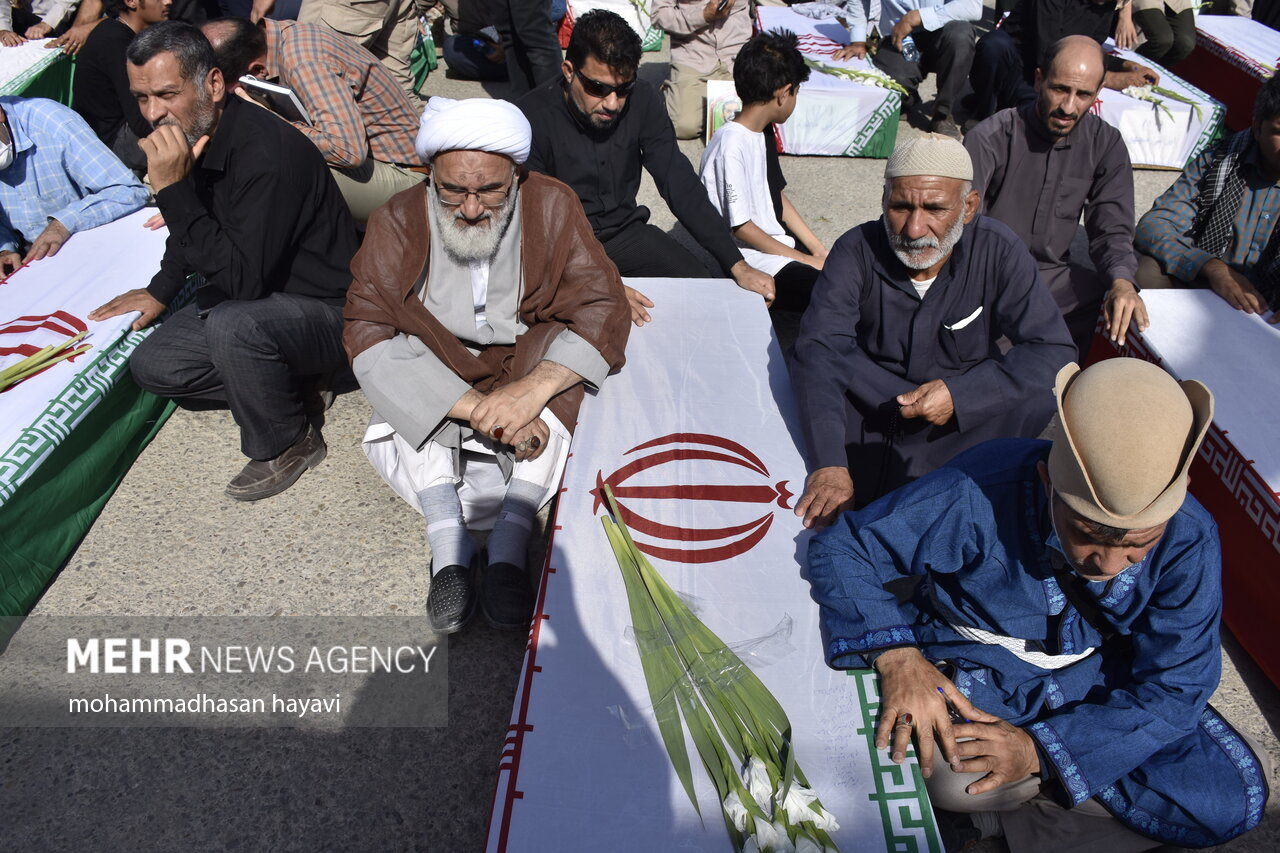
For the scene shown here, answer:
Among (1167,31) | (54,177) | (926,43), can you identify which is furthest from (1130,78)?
(54,177)

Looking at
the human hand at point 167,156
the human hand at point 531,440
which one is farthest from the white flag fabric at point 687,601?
the human hand at point 167,156

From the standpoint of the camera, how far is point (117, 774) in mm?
2521

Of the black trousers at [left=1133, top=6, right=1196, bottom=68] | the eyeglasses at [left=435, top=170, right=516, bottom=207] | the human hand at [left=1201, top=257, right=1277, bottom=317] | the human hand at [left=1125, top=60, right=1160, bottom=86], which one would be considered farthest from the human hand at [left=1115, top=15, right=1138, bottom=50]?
the eyeglasses at [left=435, top=170, right=516, bottom=207]

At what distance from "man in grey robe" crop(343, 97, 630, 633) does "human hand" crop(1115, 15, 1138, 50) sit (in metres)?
5.49

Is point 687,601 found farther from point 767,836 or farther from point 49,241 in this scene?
point 49,241

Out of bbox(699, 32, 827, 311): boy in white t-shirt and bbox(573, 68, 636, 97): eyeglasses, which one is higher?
bbox(573, 68, 636, 97): eyeglasses

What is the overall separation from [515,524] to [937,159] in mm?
1680

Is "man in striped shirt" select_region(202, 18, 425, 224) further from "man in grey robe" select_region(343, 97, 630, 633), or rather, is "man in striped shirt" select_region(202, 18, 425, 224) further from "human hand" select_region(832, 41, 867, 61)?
"human hand" select_region(832, 41, 867, 61)

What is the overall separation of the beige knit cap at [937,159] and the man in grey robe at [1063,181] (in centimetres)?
120

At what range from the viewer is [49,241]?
13.2ft

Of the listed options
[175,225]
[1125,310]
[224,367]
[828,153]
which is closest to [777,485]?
[1125,310]

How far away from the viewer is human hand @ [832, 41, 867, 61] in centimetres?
668

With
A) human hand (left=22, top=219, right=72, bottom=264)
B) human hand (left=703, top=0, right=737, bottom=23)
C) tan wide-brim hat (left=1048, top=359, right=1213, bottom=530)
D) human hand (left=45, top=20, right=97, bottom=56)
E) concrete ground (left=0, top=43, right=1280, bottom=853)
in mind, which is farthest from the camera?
human hand (left=703, top=0, right=737, bottom=23)

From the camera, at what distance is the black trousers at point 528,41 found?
591cm
